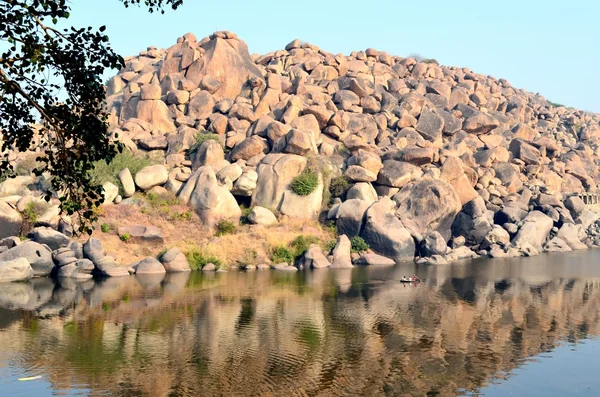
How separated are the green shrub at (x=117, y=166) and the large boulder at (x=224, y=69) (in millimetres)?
16810

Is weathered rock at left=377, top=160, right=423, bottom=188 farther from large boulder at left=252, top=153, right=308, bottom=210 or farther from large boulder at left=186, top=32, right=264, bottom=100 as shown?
large boulder at left=186, top=32, right=264, bottom=100

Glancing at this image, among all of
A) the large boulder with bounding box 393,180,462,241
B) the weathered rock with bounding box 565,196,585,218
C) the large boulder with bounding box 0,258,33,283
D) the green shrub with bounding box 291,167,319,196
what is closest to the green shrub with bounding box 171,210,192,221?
the green shrub with bounding box 291,167,319,196

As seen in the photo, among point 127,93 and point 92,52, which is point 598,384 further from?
point 127,93

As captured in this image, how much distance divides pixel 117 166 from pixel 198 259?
11.5 meters

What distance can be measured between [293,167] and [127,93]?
84.9 ft

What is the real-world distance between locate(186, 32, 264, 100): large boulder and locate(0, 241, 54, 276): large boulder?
1301 inches

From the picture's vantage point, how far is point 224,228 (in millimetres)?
50844

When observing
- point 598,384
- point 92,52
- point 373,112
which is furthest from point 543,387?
point 373,112

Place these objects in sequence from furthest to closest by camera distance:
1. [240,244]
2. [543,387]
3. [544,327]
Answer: [240,244] < [544,327] < [543,387]

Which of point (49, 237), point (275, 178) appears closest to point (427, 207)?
point (275, 178)

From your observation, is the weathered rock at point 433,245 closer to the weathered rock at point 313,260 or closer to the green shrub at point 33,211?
the weathered rock at point 313,260

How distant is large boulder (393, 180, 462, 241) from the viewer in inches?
2223

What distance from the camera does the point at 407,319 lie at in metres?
30.1

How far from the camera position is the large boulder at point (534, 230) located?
5953cm
